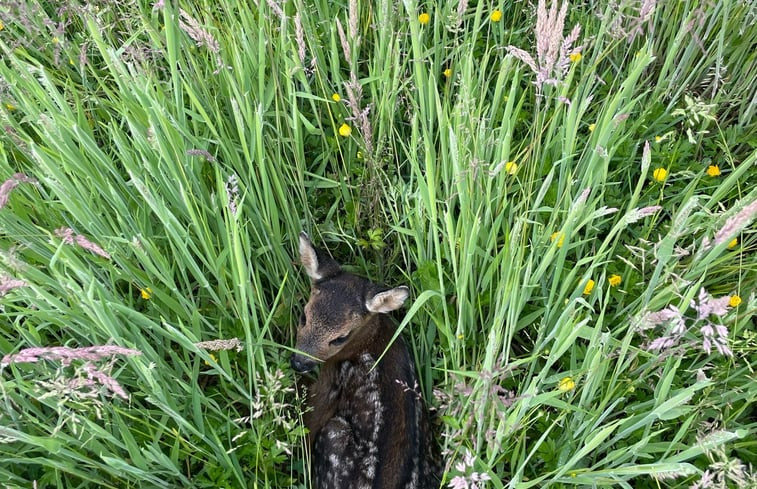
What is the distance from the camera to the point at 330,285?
10.4 feet

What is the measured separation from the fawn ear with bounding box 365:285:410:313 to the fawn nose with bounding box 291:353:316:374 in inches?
17.6

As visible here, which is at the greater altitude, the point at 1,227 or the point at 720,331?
the point at 1,227

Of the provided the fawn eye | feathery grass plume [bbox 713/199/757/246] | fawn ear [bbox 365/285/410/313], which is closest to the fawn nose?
the fawn eye

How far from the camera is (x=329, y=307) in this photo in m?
3.12

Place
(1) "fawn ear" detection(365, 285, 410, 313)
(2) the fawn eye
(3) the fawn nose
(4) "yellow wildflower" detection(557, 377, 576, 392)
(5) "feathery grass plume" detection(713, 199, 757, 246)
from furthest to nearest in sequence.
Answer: (2) the fawn eye, (3) the fawn nose, (1) "fawn ear" detection(365, 285, 410, 313), (4) "yellow wildflower" detection(557, 377, 576, 392), (5) "feathery grass plume" detection(713, 199, 757, 246)

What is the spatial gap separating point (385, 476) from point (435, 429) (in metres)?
0.51

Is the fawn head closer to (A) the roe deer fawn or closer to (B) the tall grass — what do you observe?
(A) the roe deer fawn

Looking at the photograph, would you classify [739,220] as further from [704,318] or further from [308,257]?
[308,257]

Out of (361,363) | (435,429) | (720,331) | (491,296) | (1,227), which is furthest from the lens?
(361,363)

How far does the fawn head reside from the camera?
3.08 m

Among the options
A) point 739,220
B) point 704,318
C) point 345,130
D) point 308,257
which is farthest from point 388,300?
point 739,220

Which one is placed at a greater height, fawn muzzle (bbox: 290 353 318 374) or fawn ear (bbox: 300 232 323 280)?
fawn ear (bbox: 300 232 323 280)

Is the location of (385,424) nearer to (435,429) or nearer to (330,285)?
(435,429)

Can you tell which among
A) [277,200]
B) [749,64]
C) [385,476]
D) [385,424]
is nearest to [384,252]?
[277,200]
